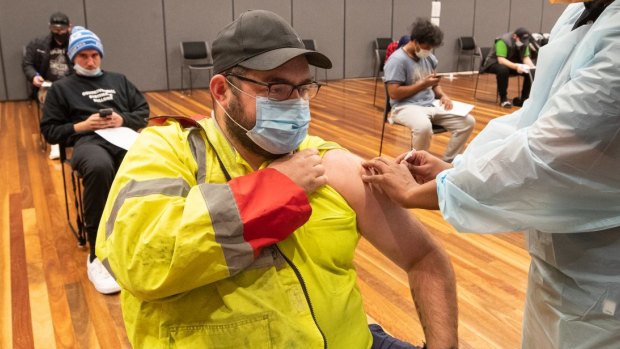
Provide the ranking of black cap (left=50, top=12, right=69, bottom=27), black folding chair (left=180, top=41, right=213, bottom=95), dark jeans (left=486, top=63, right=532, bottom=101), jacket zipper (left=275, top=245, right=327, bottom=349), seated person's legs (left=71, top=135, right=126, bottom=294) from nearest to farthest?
jacket zipper (left=275, top=245, right=327, bottom=349) → seated person's legs (left=71, top=135, right=126, bottom=294) → black cap (left=50, top=12, right=69, bottom=27) → dark jeans (left=486, top=63, right=532, bottom=101) → black folding chair (left=180, top=41, right=213, bottom=95)

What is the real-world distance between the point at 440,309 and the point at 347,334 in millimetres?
258

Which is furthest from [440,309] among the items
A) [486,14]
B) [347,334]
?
[486,14]

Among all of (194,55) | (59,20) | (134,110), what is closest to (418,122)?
(134,110)

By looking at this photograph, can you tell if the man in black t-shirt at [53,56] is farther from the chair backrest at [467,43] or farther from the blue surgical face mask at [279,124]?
the chair backrest at [467,43]

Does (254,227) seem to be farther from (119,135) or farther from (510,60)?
(510,60)

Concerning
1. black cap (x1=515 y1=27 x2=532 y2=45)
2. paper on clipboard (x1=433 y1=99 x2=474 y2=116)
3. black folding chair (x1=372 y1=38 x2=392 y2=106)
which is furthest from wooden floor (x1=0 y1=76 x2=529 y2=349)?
black folding chair (x1=372 y1=38 x2=392 y2=106)

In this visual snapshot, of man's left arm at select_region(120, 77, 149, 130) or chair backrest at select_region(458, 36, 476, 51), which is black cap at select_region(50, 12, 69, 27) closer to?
man's left arm at select_region(120, 77, 149, 130)

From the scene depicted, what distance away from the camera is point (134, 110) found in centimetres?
317

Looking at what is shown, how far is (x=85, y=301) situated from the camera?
2404mm

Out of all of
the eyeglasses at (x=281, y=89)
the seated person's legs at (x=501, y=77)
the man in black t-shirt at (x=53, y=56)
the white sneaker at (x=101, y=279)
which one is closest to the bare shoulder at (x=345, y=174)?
the eyeglasses at (x=281, y=89)

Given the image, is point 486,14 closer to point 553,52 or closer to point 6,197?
point 6,197

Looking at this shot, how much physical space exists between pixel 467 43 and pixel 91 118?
9.13m

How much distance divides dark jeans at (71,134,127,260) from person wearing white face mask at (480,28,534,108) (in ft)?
19.1

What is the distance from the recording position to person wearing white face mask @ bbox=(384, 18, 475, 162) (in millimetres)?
3990
